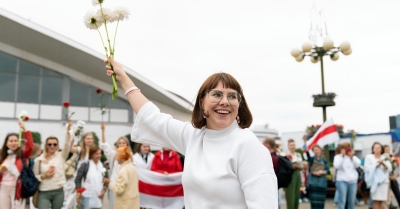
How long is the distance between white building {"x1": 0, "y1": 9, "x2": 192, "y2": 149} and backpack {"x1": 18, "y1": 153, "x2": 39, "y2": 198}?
1951cm

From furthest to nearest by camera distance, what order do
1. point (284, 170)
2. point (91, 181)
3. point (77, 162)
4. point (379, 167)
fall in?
1. point (379, 167)
2. point (77, 162)
3. point (91, 181)
4. point (284, 170)

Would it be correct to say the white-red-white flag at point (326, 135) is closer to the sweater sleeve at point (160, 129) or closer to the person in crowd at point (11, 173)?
the person in crowd at point (11, 173)

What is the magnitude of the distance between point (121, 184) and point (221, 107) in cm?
557

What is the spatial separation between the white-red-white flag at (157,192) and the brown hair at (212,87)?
722 centimetres

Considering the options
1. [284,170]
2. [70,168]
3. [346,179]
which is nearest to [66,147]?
[70,168]

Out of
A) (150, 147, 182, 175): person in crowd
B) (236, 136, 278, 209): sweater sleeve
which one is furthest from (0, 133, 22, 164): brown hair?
(236, 136, 278, 209): sweater sleeve

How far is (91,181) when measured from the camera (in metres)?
8.41

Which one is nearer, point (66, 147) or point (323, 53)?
point (66, 147)

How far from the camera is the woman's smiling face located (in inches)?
89.0

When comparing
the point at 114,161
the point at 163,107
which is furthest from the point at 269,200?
the point at 163,107

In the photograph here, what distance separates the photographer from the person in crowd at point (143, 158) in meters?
9.84

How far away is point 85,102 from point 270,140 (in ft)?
74.9

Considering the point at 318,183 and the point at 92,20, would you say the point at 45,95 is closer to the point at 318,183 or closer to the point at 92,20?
the point at 318,183

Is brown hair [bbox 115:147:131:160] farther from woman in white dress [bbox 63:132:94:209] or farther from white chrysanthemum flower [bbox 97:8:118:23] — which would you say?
white chrysanthemum flower [bbox 97:8:118:23]
